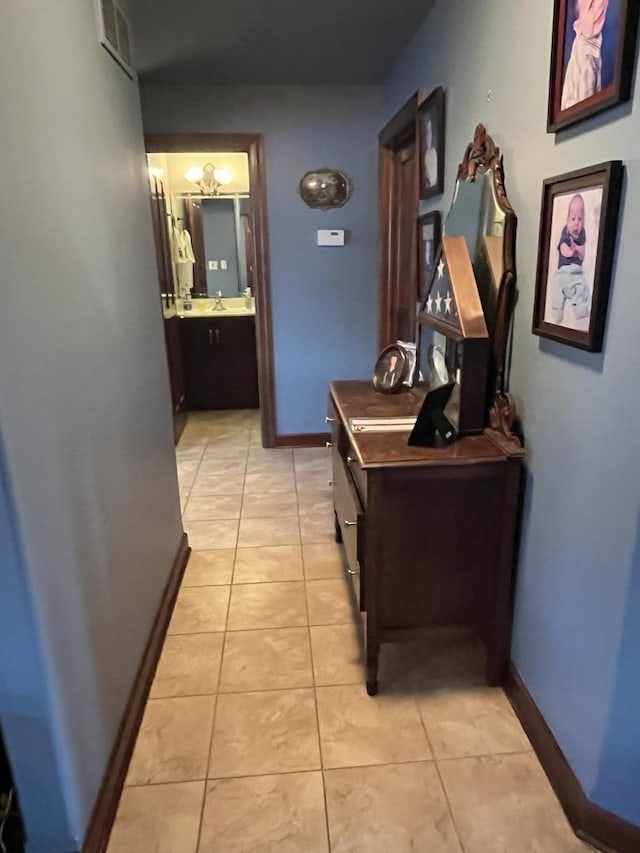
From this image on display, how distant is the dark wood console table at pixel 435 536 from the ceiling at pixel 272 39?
1776 millimetres

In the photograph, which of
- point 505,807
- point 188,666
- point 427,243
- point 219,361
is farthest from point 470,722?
point 219,361

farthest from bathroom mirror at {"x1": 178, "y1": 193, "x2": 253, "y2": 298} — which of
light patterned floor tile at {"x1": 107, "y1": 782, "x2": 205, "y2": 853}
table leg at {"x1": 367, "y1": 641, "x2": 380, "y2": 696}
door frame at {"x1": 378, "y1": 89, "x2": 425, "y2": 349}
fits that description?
light patterned floor tile at {"x1": 107, "y1": 782, "x2": 205, "y2": 853}

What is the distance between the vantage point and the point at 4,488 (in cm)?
110

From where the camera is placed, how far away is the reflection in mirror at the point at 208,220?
205 inches

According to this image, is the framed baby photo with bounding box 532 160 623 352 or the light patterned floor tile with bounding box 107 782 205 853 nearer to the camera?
the framed baby photo with bounding box 532 160 623 352

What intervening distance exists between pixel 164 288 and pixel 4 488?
11.6 feet

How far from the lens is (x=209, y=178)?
523cm

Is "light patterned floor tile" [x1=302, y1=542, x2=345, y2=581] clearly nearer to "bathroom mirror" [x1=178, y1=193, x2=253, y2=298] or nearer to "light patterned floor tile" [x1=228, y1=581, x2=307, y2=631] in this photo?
"light patterned floor tile" [x1=228, y1=581, x2=307, y2=631]

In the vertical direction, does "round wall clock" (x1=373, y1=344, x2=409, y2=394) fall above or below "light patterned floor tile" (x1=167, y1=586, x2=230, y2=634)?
above

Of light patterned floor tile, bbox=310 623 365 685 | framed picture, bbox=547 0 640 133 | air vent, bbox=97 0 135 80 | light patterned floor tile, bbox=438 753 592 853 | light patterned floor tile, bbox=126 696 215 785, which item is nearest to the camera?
framed picture, bbox=547 0 640 133

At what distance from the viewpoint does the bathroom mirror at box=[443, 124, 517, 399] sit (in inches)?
67.2

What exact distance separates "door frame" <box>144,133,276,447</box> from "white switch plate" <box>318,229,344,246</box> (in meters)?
0.34

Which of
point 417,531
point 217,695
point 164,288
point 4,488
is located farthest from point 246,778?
point 164,288

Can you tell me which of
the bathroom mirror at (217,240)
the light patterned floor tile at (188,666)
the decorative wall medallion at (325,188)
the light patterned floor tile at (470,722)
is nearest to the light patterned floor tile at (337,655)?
the light patterned floor tile at (470,722)
